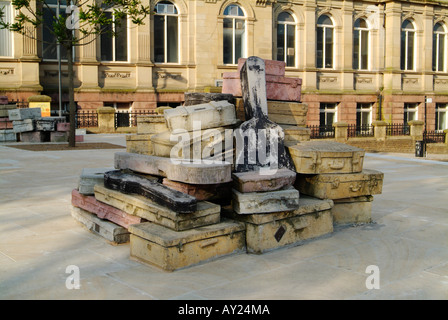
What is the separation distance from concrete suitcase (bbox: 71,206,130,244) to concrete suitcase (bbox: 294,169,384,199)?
244cm

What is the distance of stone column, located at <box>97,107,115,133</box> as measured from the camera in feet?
75.0

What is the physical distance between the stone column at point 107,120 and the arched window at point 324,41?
1455 cm

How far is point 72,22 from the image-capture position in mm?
23312

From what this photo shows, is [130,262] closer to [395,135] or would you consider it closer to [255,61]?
[255,61]

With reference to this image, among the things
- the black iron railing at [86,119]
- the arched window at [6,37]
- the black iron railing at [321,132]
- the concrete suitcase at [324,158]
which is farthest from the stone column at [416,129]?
the concrete suitcase at [324,158]

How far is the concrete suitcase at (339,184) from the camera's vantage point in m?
6.48

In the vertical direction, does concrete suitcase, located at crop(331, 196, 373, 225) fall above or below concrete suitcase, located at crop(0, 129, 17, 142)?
below

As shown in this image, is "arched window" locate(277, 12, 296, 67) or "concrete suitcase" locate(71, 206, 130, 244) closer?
"concrete suitcase" locate(71, 206, 130, 244)

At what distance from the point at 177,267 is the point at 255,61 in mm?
3120

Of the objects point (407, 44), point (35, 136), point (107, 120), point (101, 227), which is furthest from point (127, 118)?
point (101, 227)

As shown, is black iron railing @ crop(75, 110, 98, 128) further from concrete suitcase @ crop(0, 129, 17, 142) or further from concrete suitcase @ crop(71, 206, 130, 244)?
Result: concrete suitcase @ crop(71, 206, 130, 244)

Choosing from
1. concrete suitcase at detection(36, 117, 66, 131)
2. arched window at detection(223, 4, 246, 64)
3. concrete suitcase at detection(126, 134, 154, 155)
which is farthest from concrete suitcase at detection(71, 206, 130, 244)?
arched window at detection(223, 4, 246, 64)

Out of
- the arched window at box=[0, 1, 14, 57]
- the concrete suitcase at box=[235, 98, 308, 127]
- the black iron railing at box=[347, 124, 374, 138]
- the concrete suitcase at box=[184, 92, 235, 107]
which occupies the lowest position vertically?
the black iron railing at box=[347, 124, 374, 138]
